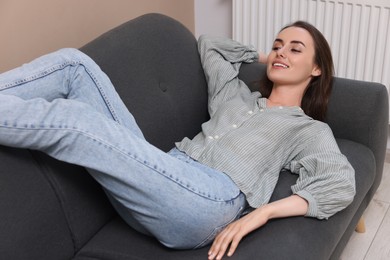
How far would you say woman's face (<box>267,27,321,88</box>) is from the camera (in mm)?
1826

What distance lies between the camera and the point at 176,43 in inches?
78.9

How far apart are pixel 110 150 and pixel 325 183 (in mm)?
610

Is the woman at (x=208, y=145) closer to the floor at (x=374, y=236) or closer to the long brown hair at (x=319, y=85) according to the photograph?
the long brown hair at (x=319, y=85)

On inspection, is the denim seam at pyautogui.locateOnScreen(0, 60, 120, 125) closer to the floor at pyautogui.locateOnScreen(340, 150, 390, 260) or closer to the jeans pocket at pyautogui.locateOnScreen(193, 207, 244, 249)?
the jeans pocket at pyautogui.locateOnScreen(193, 207, 244, 249)

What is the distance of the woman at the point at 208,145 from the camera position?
1.29 metres

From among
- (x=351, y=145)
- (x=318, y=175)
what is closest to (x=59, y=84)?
(x=318, y=175)

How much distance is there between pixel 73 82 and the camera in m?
1.50

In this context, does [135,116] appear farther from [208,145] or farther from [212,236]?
[212,236]

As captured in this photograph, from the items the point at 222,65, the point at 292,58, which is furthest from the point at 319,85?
the point at 222,65

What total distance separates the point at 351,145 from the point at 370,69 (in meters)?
0.68

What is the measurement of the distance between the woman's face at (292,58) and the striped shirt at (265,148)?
11 cm

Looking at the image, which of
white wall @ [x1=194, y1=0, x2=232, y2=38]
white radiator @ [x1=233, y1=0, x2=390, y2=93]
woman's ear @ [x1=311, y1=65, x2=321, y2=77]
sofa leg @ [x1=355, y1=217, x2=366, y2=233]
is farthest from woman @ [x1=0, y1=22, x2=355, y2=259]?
white wall @ [x1=194, y1=0, x2=232, y2=38]

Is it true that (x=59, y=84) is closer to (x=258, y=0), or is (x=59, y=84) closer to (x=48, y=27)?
(x=48, y=27)

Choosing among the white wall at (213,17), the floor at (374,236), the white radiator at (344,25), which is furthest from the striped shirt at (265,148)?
the white wall at (213,17)
